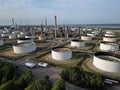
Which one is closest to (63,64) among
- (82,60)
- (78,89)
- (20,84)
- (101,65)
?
(82,60)

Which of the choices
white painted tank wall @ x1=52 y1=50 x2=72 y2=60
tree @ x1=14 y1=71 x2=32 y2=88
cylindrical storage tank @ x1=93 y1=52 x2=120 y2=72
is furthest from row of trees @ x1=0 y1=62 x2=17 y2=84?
cylindrical storage tank @ x1=93 y1=52 x2=120 y2=72

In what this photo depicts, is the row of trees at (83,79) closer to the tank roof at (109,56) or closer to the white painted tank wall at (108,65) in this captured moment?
the white painted tank wall at (108,65)

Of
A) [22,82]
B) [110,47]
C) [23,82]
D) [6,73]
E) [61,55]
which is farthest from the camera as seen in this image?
[110,47]

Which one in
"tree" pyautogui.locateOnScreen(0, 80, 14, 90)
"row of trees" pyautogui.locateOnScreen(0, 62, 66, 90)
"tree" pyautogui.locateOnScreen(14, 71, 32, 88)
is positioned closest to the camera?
"row of trees" pyautogui.locateOnScreen(0, 62, 66, 90)

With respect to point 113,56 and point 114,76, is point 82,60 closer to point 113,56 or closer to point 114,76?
point 113,56

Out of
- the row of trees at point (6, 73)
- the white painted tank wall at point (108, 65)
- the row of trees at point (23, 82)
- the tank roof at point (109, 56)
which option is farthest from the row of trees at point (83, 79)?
the tank roof at point (109, 56)

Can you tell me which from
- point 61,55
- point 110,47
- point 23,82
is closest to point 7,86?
point 23,82

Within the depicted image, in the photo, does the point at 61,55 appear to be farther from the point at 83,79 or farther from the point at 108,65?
the point at 83,79

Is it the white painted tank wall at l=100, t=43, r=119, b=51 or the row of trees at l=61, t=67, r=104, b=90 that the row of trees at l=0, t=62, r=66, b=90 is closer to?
the row of trees at l=61, t=67, r=104, b=90
